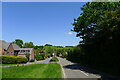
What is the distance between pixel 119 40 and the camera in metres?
12.9

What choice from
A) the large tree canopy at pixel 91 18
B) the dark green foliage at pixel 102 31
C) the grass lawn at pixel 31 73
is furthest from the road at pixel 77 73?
the large tree canopy at pixel 91 18

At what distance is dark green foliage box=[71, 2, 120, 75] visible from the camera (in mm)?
13125

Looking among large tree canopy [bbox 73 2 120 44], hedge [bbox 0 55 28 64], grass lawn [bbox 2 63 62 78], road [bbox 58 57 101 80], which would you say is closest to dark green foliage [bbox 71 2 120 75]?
large tree canopy [bbox 73 2 120 44]

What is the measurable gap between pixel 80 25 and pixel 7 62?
2417cm

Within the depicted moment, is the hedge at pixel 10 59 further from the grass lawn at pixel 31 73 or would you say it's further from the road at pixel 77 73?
the road at pixel 77 73

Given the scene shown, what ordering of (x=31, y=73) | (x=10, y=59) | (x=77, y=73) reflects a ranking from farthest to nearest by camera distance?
1. (x=10, y=59)
2. (x=77, y=73)
3. (x=31, y=73)

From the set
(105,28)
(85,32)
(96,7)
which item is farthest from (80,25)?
(105,28)

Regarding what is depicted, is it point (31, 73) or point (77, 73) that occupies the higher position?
point (31, 73)

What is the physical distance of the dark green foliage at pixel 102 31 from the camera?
13.1 m

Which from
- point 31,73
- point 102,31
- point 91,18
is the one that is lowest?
point 31,73

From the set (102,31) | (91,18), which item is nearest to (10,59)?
(91,18)

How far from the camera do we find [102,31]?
15102mm

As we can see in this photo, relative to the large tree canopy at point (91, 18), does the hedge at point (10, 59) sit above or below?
below

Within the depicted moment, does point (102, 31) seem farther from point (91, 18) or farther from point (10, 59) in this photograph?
point (10, 59)
